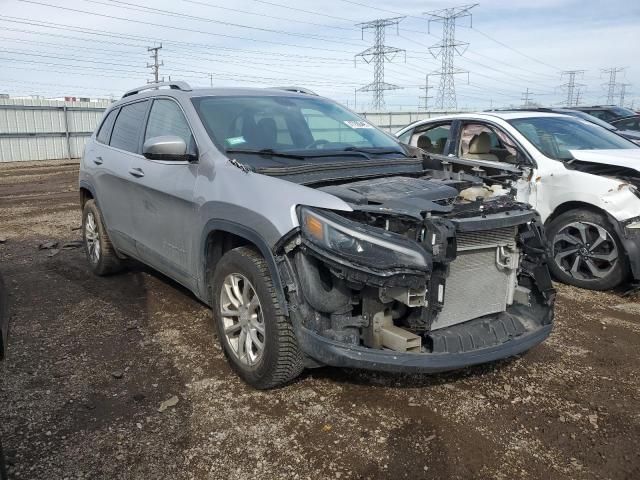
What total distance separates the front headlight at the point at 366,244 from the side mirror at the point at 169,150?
134 cm

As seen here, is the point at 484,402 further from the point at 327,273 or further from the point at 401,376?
the point at 327,273

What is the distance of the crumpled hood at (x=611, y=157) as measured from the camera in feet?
17.9

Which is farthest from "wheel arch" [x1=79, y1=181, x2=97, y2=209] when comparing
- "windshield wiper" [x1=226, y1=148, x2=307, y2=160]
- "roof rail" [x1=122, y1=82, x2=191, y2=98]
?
"windshield wiper" [x1=226, y1=148, x2=307, y2=160]

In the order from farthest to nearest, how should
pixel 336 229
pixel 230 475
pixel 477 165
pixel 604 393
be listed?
pixel 477 165 < pixel 604 393 < pixel 336 229 < pixel 230 475

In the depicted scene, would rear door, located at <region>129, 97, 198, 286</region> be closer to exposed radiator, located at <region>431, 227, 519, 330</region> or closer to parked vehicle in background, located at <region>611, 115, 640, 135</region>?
exposed radiator, located at <region>431, 227, 519, 330</region>

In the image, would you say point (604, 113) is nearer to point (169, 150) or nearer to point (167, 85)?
point (167, 85)

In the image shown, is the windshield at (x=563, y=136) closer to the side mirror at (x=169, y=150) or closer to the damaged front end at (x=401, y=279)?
the damaged front end at (x=401, y=279)

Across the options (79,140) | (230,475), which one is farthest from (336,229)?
(79,140)

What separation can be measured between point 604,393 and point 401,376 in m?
1.27

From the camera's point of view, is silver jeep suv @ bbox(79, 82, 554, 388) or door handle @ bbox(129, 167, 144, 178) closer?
silver jeep suv @ bbox(79, 82, 554, 388)

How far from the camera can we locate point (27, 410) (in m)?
3.28

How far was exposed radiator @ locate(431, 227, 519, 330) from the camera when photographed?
3193mm

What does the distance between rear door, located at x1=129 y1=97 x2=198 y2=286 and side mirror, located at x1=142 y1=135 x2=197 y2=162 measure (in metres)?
0.07


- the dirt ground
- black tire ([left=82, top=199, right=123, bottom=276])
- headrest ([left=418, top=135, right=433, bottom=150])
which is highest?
headrest ([left=418, top=135, right=433, bottom=150])
